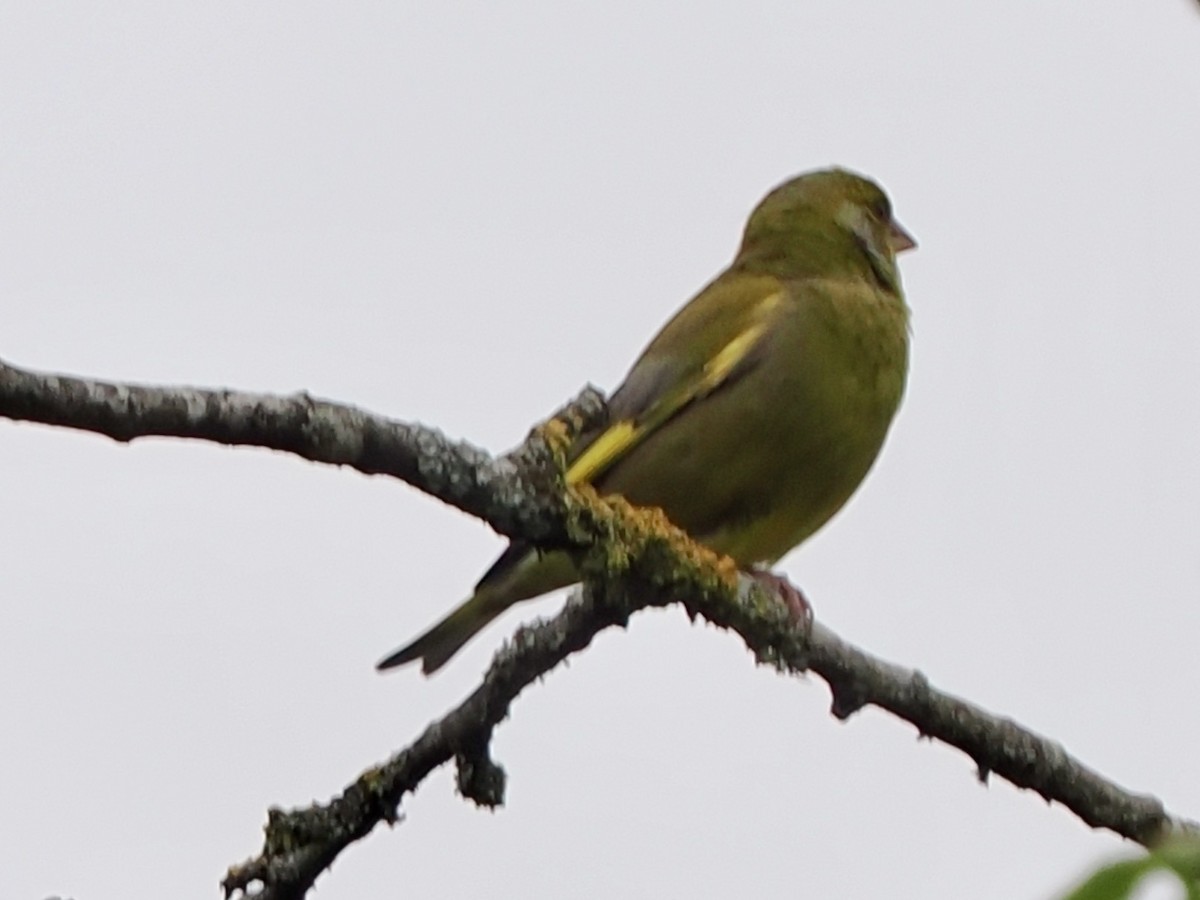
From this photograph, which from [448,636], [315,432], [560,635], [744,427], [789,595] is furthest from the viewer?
[448,636]

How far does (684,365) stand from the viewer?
18.9 feet

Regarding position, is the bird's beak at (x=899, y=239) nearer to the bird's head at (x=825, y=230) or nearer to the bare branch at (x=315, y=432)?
the bird's head at (x=825, y=230)

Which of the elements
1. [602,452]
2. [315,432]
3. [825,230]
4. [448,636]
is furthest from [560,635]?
[825,230]

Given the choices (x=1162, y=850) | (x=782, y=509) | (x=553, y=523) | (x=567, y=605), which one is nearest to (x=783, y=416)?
(x=782, y=509)

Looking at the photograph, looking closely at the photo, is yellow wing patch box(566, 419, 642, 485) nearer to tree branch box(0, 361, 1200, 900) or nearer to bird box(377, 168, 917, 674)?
bird box(377, 168, 917, 674)

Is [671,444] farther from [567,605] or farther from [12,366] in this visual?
[12,366]

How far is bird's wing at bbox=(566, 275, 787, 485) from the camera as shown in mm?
5477

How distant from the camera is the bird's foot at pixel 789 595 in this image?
3.84 meters

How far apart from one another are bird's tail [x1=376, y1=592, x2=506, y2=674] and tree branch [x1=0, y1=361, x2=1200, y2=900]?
1883 mm

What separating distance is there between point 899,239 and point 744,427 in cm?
193

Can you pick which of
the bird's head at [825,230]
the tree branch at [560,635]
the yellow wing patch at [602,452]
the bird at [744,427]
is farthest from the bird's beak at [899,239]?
the tree branch at [560,635]

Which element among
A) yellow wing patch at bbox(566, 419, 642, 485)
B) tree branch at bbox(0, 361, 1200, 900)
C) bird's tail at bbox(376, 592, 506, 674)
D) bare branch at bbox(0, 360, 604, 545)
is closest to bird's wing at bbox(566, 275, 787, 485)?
yellow wing patch at bbox(566, 419, 642, 485)

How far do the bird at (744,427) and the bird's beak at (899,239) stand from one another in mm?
824

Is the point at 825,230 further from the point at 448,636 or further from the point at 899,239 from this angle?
the point at 448,636
